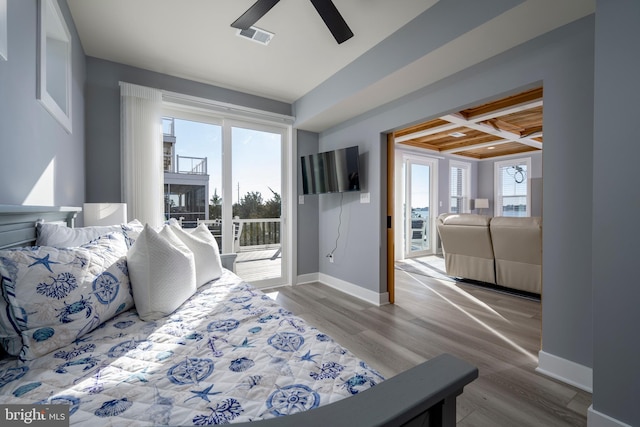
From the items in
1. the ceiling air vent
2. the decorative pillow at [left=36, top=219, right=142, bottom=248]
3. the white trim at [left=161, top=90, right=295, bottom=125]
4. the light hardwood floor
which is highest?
the ceiling air vent

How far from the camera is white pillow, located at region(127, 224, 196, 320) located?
48.2 inches

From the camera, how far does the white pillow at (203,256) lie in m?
1.73

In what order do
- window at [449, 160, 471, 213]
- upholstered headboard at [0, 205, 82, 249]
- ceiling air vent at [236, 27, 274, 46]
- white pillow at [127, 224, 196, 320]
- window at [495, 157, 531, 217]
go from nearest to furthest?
1. upholstered headboard at [0, 205, 82, 249]
2. white pillow at [127, 224, 196, 320]
3. ceiling air vent at [236, 27, 274, 46]
4. window at [495, 157, 531, 217]
5. window at [449, 160, 471, 213]

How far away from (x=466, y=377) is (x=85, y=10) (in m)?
3.26

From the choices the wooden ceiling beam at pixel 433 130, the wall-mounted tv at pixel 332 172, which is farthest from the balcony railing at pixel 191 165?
the wooden ceiling beam at pixel 433 130

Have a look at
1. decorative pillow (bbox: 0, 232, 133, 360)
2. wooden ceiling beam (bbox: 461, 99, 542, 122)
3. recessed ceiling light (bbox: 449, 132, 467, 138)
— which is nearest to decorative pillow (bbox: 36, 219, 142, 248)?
decorative pillow (bbox: 0, 232, 133, 360)

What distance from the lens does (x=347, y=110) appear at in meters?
3.23

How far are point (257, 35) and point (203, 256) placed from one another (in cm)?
197

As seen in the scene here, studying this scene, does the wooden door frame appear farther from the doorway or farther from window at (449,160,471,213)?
window at (449,160,471,213)

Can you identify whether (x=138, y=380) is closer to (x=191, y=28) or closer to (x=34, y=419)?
(x=34, y=419)

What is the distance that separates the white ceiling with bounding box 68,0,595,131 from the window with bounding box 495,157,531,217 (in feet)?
19.3

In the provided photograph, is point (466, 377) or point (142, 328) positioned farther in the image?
point (142, 328)

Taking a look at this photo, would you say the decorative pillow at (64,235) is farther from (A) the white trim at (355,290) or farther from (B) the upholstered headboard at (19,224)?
(A) the white trim at (355,290)

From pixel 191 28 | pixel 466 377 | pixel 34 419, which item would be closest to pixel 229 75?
pixel 191 28
